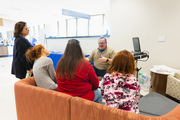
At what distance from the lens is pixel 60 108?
3.57 feet

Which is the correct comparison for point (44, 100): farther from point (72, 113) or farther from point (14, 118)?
point (14, 118)

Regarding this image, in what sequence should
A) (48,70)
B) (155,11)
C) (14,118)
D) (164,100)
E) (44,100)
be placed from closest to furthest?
(44,100) < (48,70) < (164,100) < (14,118) < (155,11)

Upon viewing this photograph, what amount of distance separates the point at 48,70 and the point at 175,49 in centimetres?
289

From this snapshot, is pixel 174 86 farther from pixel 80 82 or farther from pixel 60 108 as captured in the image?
pixel 60 108

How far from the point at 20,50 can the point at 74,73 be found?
1327 mm

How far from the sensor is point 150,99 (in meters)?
1.72

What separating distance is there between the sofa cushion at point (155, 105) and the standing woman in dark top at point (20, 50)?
6.12 ft

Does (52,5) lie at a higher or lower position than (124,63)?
higher

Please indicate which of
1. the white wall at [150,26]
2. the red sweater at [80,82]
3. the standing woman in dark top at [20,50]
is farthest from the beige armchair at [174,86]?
the standing woman in dark top at [20,50]

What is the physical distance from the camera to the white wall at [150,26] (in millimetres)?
2754

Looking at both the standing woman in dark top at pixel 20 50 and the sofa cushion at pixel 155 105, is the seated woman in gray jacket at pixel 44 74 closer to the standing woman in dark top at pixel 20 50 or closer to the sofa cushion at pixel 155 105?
the standing woman in dark top at pixel 20 50

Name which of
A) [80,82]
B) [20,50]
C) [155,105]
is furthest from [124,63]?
[20,50]

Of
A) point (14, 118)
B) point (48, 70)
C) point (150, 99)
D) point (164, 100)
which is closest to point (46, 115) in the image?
point (48, 70)

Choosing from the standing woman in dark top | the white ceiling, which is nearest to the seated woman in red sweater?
the standing woman in dark top
